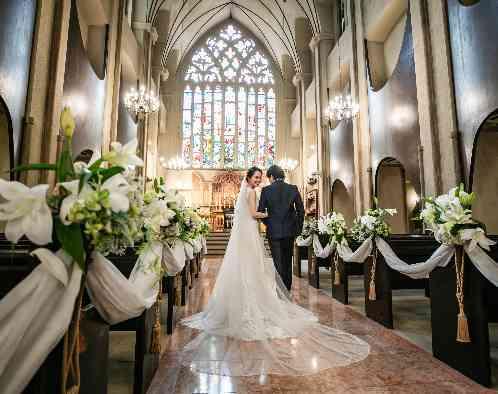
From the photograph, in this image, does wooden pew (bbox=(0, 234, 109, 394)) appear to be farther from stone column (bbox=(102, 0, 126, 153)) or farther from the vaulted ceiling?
the vaulted ceiling

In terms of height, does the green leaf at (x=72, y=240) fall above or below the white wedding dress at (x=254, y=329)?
above

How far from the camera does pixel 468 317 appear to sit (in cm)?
246

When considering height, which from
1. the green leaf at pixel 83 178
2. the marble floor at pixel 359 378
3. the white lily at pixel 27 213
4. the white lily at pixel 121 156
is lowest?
the marble floor at pixel 359 378

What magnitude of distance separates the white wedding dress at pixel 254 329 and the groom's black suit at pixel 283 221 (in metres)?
0.18

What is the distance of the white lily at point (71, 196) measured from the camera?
1.07 metres

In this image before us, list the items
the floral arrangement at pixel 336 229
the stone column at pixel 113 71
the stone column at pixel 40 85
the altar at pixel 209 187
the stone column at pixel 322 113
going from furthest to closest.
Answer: the altar at pixel 209 187, the stone column at pixel 322 113, the stone column at pixel 113 71, the floral arrangement at pixel 336 229, the stone column at pixel 40 85

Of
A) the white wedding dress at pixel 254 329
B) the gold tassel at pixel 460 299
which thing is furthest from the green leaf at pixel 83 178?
the gold tassel at pixel 460 299

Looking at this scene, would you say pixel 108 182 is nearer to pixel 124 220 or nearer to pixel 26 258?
pixel 124 220

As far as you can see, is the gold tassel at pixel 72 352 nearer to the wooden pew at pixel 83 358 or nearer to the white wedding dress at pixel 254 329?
the wooden pew at pixel 83 358

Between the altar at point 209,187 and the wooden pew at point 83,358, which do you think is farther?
the altar at point 209,187

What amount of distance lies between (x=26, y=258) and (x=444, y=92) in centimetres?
662

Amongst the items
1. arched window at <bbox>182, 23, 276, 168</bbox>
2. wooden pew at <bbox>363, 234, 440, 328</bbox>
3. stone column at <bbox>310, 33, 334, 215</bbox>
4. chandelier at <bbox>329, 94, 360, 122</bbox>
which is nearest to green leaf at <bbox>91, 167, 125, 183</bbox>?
wooden pew at <bbox>363, 234, 440, 328</bbox>

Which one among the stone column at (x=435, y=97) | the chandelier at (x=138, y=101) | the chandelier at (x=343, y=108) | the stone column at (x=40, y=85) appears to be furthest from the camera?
the chandelier at (x=343, y=108)

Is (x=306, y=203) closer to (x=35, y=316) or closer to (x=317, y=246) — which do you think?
(x=317, y=246)
